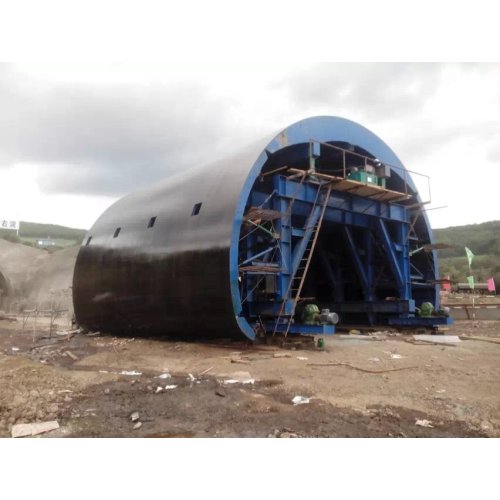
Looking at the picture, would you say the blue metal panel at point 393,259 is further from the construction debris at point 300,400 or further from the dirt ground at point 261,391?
the construction debris at point 300,400

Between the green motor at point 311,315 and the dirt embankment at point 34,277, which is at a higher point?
the dirt embankment at point 34,277

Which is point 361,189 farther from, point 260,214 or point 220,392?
point 220,392

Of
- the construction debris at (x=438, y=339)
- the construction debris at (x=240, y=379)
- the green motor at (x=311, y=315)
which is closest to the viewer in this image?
the construction debris at (x=240, y=379)

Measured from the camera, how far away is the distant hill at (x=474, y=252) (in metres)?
50.2

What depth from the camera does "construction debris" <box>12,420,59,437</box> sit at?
4.99 metres

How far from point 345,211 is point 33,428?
11.1 m

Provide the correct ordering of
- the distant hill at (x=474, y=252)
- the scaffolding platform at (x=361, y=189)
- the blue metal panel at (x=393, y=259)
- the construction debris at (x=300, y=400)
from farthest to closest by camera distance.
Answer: the distant hill at (x=474, y=252) < the blue metal panel at (x=393, y=259) < the scaffolding platform at (x=361, y=189) < the construction debris at (x=300, y=400)

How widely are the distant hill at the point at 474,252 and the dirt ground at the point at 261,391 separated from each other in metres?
34.3

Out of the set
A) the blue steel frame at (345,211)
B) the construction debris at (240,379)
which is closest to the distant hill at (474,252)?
the blue steel frame at (345,211)

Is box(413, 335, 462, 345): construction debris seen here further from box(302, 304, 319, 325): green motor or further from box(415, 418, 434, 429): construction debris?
box(415, 418, 434, 429): construction debris

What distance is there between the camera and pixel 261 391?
685 centimetres

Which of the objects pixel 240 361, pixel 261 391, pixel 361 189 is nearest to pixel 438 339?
pixel 361 189

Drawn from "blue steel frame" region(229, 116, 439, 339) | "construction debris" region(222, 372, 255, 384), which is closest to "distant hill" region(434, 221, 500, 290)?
"blue steel frame" region(229, 116, 439, 339)

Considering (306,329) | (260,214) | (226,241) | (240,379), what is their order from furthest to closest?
(260,214) → (306,329) → (226,241) → (240,379)
